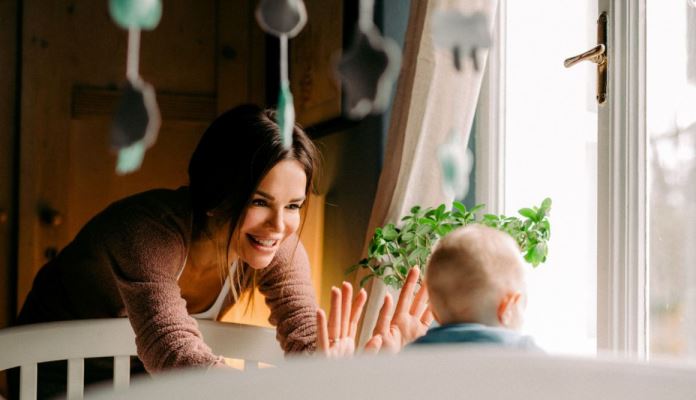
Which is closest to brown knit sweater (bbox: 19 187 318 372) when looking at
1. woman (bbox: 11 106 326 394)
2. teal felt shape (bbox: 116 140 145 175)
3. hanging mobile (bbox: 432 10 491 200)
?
woman (bbox: 11 106 326 394)

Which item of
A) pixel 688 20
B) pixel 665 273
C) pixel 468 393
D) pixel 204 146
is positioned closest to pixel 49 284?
pixel 204 146

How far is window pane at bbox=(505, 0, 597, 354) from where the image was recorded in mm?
1317

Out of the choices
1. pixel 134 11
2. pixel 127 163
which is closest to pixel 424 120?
pixel 134 11

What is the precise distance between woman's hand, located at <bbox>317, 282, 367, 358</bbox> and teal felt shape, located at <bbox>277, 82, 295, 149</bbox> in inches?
11.4

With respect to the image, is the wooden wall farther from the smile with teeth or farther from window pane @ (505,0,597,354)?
window pane @ (505,0,597,354)

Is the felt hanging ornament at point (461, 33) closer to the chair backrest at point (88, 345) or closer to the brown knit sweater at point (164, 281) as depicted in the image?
the brown knit sweater at point (164, 281)

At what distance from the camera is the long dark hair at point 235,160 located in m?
1.25

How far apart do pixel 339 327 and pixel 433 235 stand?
0.71 ft

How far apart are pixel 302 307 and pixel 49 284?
72 cm

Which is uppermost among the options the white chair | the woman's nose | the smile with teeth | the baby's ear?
the woman's nose

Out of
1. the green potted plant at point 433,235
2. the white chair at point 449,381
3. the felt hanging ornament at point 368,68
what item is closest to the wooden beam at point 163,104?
the felt hanging ornament at point 368,68

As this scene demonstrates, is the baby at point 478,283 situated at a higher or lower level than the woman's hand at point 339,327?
higher

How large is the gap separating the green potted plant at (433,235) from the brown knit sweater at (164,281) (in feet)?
0.61

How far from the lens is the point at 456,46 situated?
1.25 meters
